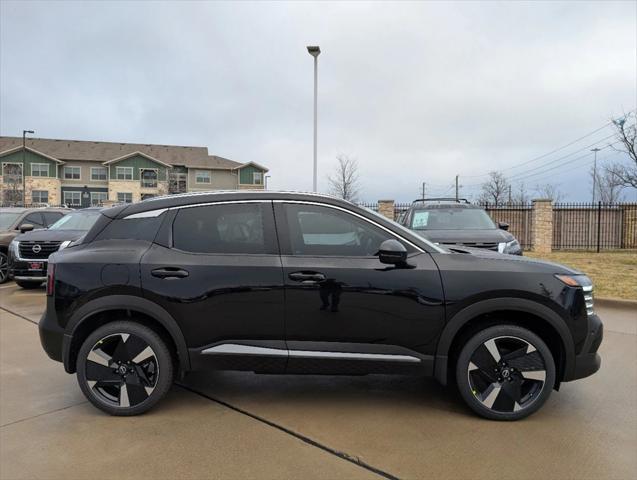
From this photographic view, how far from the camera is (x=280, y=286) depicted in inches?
137

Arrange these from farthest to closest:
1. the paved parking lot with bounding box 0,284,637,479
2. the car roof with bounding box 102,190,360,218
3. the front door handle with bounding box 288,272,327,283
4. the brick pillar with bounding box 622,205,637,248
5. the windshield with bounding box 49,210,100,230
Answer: the brick pillar with bounding box 622,205,637,248, the windshield with bounding box 49,210,100,230, the car roof with bounding box 102,190,360,218, the front door handle with bounding box 288,272,327,283, the paved parking lot with bounding box 0,284,637,479

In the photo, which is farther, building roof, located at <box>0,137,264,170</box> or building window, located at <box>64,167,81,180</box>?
building roof, located at <box>0,137,264,170</box>

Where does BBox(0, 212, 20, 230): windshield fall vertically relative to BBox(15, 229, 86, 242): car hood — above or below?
above

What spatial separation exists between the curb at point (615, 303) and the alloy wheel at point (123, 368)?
731 cm

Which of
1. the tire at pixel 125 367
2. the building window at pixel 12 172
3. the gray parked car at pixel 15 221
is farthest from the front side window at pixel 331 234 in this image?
the building window at pixel 12 172

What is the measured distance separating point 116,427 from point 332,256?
205 centimetres

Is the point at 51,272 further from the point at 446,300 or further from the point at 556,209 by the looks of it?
the point at 556,209

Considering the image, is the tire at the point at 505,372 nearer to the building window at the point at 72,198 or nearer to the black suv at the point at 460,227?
the black suv at the point at 460,227

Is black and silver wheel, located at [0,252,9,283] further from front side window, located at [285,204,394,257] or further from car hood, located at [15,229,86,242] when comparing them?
front side window, located at [285,204,394,257]

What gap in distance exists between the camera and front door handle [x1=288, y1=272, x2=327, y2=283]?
347 centimetres

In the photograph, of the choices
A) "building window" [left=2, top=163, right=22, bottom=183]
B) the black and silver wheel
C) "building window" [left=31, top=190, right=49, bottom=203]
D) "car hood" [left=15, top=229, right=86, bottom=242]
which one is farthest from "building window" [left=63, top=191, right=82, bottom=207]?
"car hood" [left=15, top=229, right=86, bottom=242]

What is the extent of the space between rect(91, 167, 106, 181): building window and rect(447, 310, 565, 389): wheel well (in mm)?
58562

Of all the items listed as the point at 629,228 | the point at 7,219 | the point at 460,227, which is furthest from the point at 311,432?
the point at 629,228

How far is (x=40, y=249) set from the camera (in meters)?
9.26
